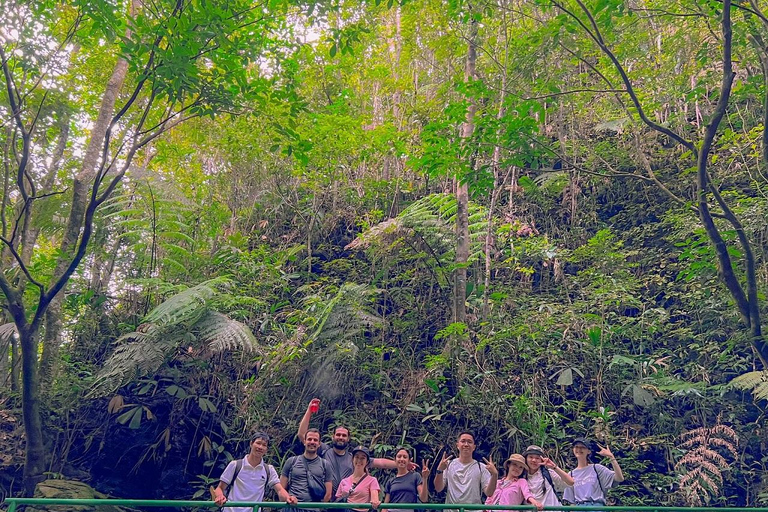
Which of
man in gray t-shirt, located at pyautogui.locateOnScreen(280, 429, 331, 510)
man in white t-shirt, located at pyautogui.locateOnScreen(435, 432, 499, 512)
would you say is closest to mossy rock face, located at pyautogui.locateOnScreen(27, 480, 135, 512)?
man in gray t-shirt, located at pyautogui.locateOnScreen(280, 429, 331, 510)

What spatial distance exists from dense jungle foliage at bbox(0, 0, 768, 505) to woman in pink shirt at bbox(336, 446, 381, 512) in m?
2.18

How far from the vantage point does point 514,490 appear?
18.1 feet

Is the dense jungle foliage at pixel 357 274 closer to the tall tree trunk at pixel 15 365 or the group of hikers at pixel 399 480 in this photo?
the tall tree trunk at pixel 15 365

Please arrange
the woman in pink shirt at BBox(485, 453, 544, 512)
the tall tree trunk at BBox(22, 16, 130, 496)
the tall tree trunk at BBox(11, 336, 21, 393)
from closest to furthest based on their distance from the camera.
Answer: the woman in pink shirt at BBox(485, 453, 544, 512) < the tall tree trunk at BBox(22, 16, 130, 496) < the tall tree trunk at BBox(11, 336, 21, 393)

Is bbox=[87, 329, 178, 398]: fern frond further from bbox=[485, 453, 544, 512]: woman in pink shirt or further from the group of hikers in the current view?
bbox=[485, 453, 544, 512]: woman in pink shirt

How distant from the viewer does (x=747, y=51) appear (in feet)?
28.1

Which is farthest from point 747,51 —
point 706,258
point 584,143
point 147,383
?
point 147,383

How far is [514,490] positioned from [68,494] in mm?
5377

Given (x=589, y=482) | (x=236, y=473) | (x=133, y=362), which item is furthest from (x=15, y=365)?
(x=589, y=482)

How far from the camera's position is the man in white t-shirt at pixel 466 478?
18.5ft

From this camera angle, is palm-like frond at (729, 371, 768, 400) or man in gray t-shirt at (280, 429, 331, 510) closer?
man in gray t-shirt at (280, 429, 331, 510)

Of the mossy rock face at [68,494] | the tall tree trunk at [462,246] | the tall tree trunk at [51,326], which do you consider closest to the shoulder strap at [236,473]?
the mossy rock face at [68,494]

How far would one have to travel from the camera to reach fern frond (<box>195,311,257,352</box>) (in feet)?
25.9

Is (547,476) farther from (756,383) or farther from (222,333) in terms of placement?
(222,333)
